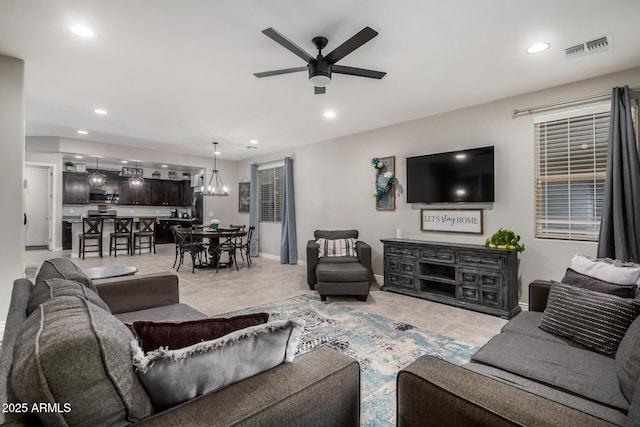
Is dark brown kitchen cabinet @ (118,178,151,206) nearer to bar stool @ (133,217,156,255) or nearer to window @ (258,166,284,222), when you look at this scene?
bar stool @ (133,217,156,255)

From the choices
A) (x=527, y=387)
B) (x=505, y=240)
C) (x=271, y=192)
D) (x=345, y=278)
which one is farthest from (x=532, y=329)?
(x=271, y=192)

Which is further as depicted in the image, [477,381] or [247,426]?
[477,381]

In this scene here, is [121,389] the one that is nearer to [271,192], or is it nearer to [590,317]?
[590,317]

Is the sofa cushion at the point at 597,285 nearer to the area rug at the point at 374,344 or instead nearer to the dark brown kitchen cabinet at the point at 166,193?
the area rug at the point at 374,344

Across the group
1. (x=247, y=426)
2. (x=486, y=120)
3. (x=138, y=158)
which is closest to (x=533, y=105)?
(x=486, y=120)

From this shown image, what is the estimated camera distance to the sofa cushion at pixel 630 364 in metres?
1.12

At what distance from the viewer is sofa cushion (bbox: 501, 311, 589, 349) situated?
174cm

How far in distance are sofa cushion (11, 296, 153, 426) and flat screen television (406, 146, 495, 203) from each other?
412 cm

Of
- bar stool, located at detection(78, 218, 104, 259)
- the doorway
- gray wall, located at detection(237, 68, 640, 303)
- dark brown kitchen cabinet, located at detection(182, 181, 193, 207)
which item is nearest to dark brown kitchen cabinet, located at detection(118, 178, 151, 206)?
dark brown kitchen cabinet, located at detection(182, 181, 193, 207)

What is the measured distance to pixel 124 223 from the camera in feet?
26.2

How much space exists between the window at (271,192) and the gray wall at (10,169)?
468 centimetres

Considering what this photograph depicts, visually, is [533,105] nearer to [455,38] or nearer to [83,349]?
[455,38]

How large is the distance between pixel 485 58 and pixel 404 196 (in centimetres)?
229

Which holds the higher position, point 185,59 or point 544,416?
point 185,59
